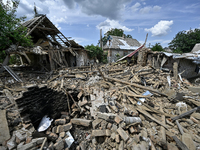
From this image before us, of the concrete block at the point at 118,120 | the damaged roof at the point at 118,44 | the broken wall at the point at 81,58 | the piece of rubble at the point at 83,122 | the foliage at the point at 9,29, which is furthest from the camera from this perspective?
the damaged roof at the point at 118,44

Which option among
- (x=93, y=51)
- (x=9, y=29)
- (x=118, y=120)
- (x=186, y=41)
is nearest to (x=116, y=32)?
(x=186, y=41)

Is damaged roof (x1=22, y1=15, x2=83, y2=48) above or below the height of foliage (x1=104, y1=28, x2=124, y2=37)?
below

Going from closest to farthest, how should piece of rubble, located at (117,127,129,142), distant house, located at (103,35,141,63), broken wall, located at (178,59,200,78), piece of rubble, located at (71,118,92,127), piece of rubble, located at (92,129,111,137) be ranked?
piece of rubble, located at (117,127,129,142), piece of rubble, located at (92,129,111,137), piece of rubble, located at (71,118,92,127), broken wall, located at (178,59,200,78), distant house, located at (103,35,141,63)

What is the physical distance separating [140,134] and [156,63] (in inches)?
353

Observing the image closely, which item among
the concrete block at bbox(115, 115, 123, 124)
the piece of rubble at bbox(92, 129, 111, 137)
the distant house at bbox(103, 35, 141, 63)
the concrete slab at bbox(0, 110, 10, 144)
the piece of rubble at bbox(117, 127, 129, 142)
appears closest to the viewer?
the concrete slab at bbox(0, 110, 10, 144)

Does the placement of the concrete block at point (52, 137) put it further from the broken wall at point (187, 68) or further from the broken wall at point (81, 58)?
the broken wall at point (81, 58)

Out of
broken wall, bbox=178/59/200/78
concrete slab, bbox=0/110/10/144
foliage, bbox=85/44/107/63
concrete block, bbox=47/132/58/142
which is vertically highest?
foliage, bbox=85/44/107/63

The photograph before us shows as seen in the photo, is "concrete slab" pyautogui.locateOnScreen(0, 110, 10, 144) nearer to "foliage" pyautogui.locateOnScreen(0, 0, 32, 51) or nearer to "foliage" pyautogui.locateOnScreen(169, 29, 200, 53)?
"foliage" pyautogui.locateOnScreen(0, 0, 32, 51)

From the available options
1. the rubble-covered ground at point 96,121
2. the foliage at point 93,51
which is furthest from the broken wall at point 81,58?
the rubble-covered ground at point 96,121

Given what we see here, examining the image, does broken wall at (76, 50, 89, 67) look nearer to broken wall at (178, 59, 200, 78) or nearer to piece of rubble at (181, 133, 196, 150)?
broken wall at (178, 59, 200, 78)

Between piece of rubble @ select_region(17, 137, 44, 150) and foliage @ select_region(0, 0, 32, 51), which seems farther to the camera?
foliage @ select_region(0, 0, 32, 51)

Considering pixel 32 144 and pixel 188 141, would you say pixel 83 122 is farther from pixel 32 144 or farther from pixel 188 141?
pixel 188 141

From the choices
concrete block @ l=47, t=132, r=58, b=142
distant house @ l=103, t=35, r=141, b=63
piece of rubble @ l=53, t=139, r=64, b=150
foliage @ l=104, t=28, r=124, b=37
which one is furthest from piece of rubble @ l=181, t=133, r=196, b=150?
foliage @ l=104, t=28, r=124, b=37

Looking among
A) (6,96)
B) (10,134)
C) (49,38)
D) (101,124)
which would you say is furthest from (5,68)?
(101,124)
